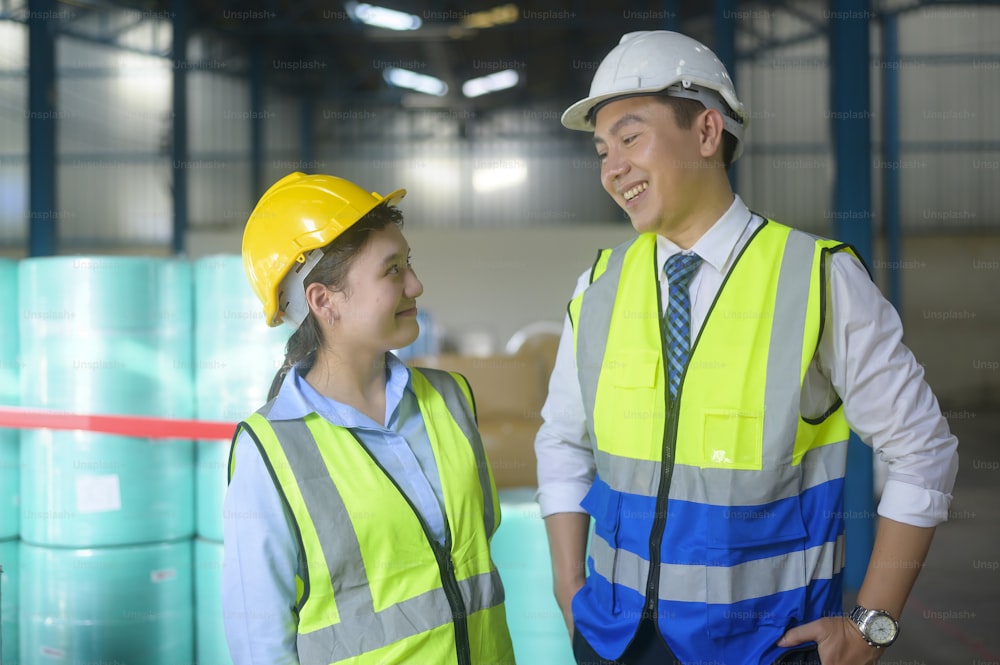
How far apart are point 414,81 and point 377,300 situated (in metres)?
16.5

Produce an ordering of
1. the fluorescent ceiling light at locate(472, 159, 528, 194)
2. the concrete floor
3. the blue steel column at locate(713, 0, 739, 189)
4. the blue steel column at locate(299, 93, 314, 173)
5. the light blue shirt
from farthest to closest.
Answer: the fluorescent ceiling light at locate(472, 159, 528, 194) → the blue steel column at locate(299, 93, 314, 173) → the blue steel column at locate(713, 0, 739, 189) → the concrete floor → the light blue shirt

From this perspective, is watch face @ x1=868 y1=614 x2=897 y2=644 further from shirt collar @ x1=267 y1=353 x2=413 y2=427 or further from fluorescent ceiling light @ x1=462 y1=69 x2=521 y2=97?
fluorescent ceiling light @ x1=462 y1=69 x2=521 y2=97

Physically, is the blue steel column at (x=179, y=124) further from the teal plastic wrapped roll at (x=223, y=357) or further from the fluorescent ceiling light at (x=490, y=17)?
the teal plastic wrapped roll at (x=223, y=357)

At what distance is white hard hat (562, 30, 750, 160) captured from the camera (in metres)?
1.90

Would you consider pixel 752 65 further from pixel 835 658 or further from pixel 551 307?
pixel 835 658

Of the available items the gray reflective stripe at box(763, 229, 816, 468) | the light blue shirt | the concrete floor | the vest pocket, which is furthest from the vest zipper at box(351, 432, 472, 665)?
the concrete floor

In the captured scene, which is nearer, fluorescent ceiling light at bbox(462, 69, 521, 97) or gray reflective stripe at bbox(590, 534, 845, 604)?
gray reflective stripe at bbox(590, 534, 845, 604)

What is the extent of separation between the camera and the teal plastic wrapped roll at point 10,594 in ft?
9.39

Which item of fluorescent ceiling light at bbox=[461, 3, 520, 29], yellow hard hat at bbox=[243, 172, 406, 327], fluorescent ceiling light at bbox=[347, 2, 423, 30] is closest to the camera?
yellow hard hat at bbox=[243, 172, 406, 327]

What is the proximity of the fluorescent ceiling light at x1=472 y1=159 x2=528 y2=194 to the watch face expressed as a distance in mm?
19405

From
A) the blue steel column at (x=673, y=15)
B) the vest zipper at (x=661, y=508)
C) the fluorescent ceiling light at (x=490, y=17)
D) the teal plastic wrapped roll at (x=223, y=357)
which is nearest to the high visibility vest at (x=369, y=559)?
the vest zipper at (x=661, y=508)

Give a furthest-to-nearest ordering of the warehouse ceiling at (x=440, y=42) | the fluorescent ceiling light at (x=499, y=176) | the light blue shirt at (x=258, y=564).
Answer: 1. the fluorescent ceiling light at (x=499, y=176)
2. the warehouse ceiling at (x=440, y=42)
3. the light blue shirt at (x=258, y=564)

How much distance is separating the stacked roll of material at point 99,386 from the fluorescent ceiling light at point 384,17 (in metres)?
10.8

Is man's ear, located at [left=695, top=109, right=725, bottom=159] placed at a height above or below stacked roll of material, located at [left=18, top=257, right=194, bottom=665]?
above
